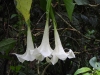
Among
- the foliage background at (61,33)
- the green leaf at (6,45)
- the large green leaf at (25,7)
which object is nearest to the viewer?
the large green leaf at (25,7)

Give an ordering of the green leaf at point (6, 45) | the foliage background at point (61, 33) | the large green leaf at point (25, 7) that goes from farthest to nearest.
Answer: the foliage background at point (61, 33) → the green leaf at point (6, 45) → the large green leaf at point (25, 7)

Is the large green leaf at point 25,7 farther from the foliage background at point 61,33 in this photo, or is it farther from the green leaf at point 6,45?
the foliage background at point 61,33

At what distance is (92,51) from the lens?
149 centimetres

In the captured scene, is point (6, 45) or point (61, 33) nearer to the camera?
point (6, 45)

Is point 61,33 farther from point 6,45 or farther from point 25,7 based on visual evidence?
point 25,7

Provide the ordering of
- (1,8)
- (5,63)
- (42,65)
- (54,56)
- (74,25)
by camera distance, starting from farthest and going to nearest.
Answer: (42,65) → (74,25) → (1,8) → (5,63) → (54,56)

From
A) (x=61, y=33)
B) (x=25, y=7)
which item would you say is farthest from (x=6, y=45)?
(x=61, y=33)

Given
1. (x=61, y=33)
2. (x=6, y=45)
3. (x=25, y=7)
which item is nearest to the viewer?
(x=25, y=7)

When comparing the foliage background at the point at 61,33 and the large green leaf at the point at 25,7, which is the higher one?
the large green leaf at the point at 25,7

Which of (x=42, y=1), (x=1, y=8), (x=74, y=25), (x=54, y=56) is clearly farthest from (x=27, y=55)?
(x=74, y=25)

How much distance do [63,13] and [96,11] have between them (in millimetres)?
339

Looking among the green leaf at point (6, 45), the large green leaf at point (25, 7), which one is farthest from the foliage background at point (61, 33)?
the large green leaf at point (25, 7)

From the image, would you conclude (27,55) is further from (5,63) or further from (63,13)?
(63,13)

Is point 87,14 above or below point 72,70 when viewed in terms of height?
above
